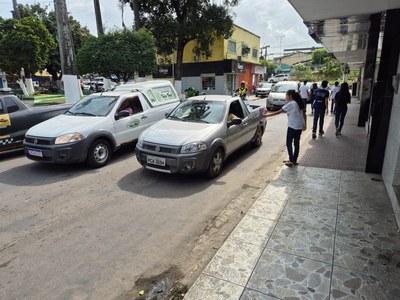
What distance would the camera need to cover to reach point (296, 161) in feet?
21.2

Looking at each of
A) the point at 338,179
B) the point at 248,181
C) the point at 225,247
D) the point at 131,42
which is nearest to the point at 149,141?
the point at 248,181

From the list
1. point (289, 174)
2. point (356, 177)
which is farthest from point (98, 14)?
point (356, 177)

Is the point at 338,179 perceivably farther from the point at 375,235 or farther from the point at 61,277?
the point at 61,277

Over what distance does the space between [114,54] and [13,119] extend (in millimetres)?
7241

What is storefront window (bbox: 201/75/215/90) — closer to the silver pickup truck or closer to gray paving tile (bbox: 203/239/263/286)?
the silver pickup truck

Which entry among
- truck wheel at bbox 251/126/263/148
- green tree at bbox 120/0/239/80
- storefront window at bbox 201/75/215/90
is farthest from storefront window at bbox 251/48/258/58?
truck wheel at bbox 251/126/263/148

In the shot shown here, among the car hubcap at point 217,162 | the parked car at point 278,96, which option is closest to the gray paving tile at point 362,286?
the car hubcap at point 217,162

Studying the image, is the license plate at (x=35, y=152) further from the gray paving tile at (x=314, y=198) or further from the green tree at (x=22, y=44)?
the green tree at (x=22, y=44)

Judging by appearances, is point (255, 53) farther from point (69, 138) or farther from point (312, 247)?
point (312, 247)

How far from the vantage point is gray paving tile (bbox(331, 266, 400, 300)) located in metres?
2.55

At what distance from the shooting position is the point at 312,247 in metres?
3.29

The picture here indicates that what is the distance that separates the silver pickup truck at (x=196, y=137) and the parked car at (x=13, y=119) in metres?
3.98

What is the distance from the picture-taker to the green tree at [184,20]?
69.7 ft

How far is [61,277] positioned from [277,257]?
7.57ft
